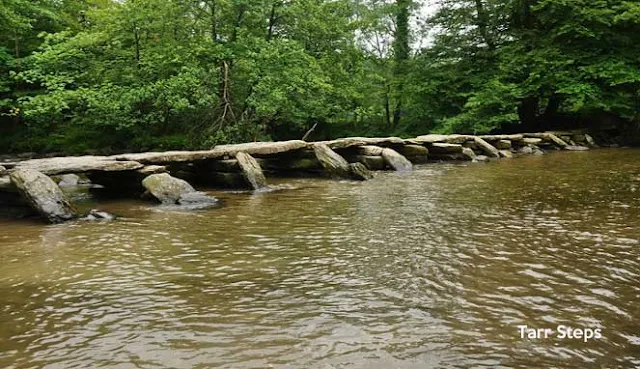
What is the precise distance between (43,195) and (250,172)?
376cm

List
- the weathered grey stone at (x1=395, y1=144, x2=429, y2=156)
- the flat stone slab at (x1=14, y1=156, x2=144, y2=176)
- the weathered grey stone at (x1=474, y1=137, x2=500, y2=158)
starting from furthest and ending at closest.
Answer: the weathered grey stone at (x1=474, y1=137, x2=500, y2=158), the weathered grey stone at (x1=395, y1=144, x2=429, y2=156), the flat stone slab at (x1=14, y1=156, x2=144, y2=176)

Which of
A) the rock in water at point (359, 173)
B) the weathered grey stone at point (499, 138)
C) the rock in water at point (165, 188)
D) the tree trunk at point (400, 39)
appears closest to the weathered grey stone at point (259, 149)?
the rock in water at point (359, 173)

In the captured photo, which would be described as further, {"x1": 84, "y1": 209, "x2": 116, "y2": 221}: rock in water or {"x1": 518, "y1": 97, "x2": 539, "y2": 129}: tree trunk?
{"x1": 518, "y1": 97, "x2": 539, "y2": 129}: tree trunk

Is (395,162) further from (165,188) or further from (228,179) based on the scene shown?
(165,188)

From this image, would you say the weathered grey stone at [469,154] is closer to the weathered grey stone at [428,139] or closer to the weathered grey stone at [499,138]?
the weathered grey stone at [428,139]

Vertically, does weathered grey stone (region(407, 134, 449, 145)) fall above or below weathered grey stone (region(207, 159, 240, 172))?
above

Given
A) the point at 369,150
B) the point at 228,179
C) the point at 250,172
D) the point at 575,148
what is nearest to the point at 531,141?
the point at 575,148

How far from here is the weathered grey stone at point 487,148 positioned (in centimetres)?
1507

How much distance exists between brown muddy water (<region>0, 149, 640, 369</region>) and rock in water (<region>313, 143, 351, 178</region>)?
396 centimetres

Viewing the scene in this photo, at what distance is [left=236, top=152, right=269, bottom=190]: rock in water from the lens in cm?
968

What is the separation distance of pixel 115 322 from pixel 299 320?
48.1 inches

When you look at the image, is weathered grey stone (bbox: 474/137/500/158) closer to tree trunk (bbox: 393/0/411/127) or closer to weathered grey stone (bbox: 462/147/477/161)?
weathered grey stone (bbox: 462/147/477/161)

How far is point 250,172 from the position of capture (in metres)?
9.73

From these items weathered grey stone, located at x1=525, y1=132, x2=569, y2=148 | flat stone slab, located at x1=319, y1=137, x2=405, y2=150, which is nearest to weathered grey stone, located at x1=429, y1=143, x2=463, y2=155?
flat stone slab, located at x1=319, y1=137, x2=405, y2=150
